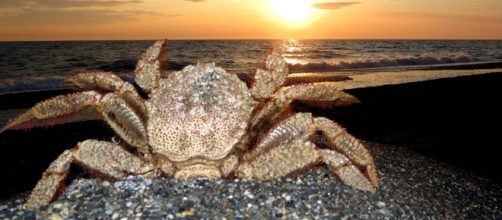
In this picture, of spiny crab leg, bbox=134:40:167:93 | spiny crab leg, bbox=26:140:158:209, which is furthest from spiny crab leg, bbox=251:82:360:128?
spiny crab leg, bbox=26:140:158:209

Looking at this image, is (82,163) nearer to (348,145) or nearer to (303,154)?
(303,154)

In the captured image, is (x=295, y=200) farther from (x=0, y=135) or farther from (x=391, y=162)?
(x=0, y=135)

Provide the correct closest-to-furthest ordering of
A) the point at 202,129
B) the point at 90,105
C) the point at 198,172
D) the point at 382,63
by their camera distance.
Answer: the point at 202,129 → the point at 198,172 → the point at 90,105 → the point at 382,63

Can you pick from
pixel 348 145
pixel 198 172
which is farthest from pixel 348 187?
pixel 198 172

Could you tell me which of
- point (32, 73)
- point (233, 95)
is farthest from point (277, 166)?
point (32, 73)

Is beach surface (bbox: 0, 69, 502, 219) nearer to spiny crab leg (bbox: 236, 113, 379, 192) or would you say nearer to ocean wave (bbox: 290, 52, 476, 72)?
spiny crab leg (bbox: 236, 113, 379, 192)

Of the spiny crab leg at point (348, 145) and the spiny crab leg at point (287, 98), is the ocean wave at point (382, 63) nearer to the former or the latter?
the spiny crab leg at point (287, 98)
